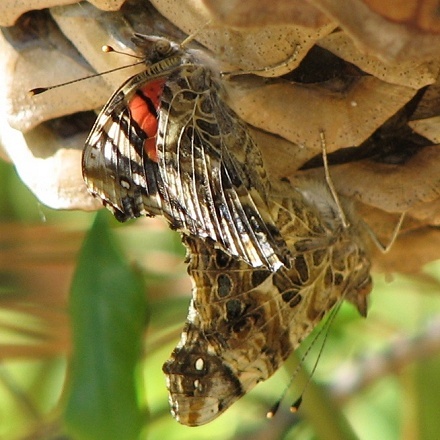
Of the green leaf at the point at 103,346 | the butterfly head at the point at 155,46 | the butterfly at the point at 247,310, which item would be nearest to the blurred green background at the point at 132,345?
the green leaf at the point at 103,346

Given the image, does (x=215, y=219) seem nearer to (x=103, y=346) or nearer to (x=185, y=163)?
(x=185, y=163)

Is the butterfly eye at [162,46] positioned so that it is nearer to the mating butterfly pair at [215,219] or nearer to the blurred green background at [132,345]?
the mating butterfly pair at [215,219]

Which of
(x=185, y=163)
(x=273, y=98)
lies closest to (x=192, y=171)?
(x=185, y=163)

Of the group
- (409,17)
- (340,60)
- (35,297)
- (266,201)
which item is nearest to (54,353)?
(35,297)

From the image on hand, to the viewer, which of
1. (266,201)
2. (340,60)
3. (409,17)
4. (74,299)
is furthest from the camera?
(74,299)

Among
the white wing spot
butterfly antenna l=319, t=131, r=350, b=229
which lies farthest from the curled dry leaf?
the white wing spot

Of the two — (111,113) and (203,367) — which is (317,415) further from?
(111,113)

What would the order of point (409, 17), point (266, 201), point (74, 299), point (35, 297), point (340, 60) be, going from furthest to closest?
point (35, 297), point (74, 299), point (266, 201), point (340, 60), point (409, 17)

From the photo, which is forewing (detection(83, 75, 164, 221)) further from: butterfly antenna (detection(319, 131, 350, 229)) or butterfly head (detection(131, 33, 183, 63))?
butterfly antenna (detection(319, 131, 350, 229))
